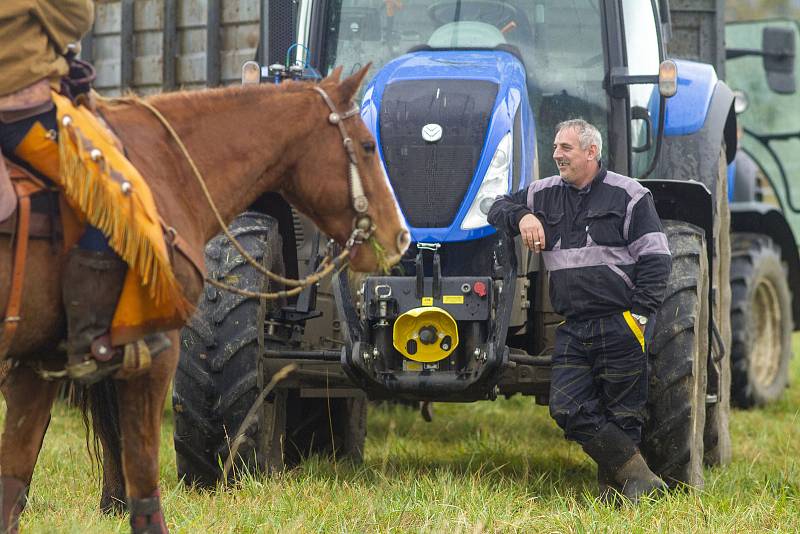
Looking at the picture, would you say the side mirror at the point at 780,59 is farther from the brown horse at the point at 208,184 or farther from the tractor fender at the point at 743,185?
the brown horse at the point at 208,184

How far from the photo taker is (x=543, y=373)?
17.7 ft

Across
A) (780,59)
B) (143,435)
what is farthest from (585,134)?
(780,59)

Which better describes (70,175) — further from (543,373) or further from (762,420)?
(762,420)

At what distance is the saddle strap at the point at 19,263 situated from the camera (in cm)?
353

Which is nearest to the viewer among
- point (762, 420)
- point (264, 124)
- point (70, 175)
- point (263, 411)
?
point (70, 175)

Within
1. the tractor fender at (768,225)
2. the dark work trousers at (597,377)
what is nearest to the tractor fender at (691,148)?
the dark work trousers at (597,377)

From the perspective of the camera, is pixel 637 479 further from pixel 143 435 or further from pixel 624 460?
pixel 143 435

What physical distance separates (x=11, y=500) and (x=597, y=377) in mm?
2387

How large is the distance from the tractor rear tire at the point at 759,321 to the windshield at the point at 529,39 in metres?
3.65

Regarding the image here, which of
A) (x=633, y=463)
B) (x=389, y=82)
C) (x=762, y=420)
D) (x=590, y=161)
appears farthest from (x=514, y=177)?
(x=762, y=420)

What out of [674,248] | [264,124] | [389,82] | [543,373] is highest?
[389,82]

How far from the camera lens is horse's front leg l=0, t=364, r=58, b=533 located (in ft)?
13.4

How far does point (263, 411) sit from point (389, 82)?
5.09 ft

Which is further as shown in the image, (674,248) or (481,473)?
(481,473)
